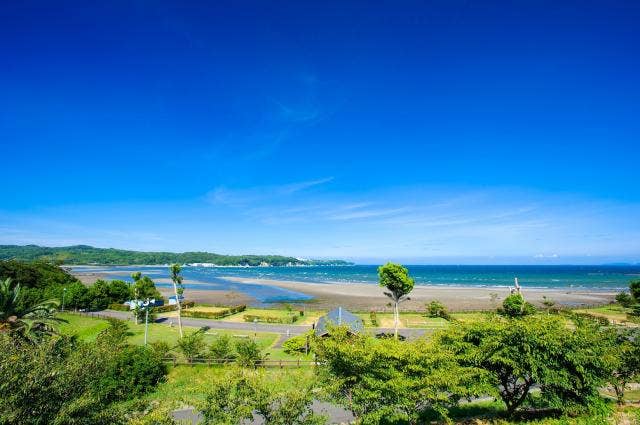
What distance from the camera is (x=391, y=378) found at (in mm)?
15336

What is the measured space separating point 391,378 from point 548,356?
7.52 metres

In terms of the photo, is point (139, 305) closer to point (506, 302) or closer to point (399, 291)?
point (399, 291)

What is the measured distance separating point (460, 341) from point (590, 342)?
568 cm

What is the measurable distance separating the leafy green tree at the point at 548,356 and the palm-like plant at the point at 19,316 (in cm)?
2906

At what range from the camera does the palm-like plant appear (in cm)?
2575

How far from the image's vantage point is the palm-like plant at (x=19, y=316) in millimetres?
25750

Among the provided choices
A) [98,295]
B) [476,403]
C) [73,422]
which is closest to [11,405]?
[73,422]

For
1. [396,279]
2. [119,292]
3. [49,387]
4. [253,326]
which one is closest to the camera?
[49,387]

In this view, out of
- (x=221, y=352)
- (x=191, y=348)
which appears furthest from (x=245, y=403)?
(x=191, y=348)

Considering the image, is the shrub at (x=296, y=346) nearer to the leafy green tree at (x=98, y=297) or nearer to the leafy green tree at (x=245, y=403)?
the leafy green tree at (x=245, y=403)

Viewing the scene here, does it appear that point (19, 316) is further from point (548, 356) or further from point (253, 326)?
point (548, 356)

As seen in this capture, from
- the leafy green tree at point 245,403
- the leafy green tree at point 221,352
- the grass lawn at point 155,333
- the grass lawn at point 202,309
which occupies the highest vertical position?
the leafy green tree at point 245,403

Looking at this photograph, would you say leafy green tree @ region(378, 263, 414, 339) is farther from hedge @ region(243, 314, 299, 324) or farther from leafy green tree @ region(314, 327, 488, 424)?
leafy green tree @ region(314, 327, 488, 424)

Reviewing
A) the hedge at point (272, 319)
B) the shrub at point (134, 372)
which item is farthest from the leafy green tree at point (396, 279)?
the shrub at point (134, 372)
